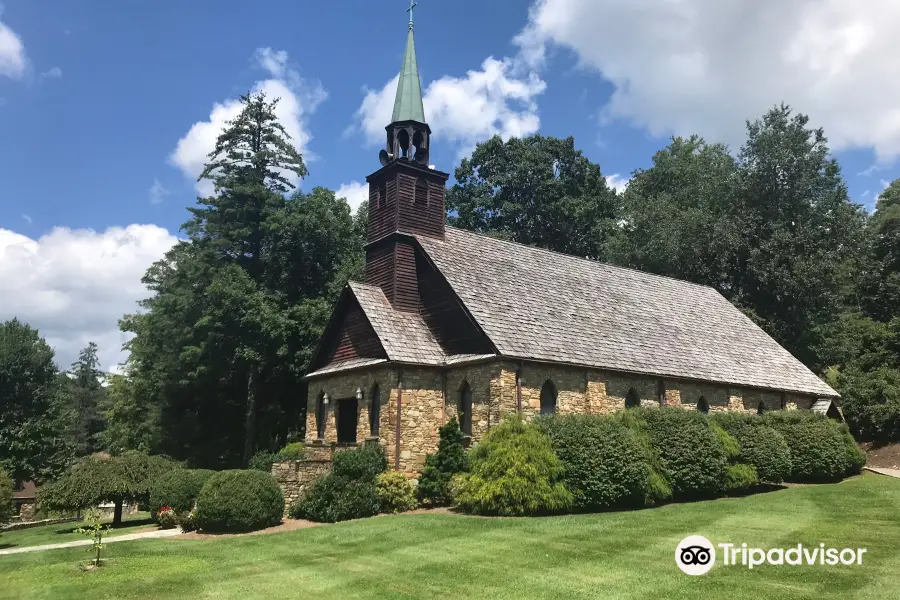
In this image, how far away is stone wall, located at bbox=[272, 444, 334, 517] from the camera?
68.7 feet

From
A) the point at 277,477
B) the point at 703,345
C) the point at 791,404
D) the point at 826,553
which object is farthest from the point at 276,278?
the point at 826,553

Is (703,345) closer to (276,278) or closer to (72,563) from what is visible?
(276,278)

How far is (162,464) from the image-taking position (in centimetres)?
2545

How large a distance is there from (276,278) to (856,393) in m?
32.3

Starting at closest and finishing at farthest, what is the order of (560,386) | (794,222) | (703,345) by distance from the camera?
(560,386) → (703,345) → (794,222)

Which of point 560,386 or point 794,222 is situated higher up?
point 794,222

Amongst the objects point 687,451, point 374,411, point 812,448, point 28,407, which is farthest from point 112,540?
point 28,407

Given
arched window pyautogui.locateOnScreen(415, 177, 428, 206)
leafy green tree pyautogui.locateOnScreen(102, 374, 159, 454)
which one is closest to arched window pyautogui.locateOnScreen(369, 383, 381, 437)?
arched window pyautogui.locateOnScreen(415, 177, 428, 206)

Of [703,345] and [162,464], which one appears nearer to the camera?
[162,464]

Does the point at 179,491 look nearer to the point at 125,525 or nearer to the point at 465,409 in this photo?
the point at 125,525

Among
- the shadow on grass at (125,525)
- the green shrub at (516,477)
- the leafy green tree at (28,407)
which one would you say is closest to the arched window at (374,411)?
the green shrub at (516,477)

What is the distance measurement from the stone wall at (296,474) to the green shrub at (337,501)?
337 millimetres

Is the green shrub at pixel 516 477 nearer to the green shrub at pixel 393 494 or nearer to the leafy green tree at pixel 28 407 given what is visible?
the green shrub at pixel 393 494

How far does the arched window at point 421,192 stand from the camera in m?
28.1
